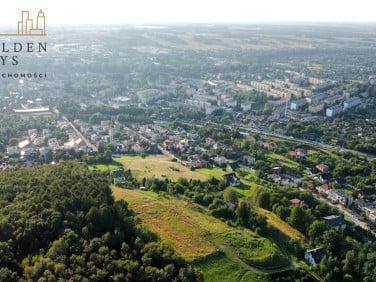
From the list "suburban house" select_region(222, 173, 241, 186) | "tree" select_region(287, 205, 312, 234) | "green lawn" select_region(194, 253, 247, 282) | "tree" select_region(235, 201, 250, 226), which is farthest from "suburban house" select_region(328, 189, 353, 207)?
"green lawn" select_region(194, 253, 247, 282)

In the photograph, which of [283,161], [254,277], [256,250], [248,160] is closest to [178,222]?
[256,250]

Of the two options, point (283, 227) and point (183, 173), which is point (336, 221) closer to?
point (283, 227)

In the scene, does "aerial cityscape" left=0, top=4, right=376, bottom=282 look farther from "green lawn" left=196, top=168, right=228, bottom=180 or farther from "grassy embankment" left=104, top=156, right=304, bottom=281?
"green lawn" left=196, top=168, right=228, bottom=180

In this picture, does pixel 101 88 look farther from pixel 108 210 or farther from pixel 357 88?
pixel 108 210

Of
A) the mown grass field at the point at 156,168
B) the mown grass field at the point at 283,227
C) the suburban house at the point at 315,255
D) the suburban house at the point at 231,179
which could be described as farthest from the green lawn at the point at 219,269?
the mown grass field at the point at 156,168

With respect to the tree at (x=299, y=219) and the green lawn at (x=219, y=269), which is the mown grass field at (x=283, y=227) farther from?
the green lawn at (x=219, y=269)

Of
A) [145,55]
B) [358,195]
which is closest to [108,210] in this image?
[358,195]
